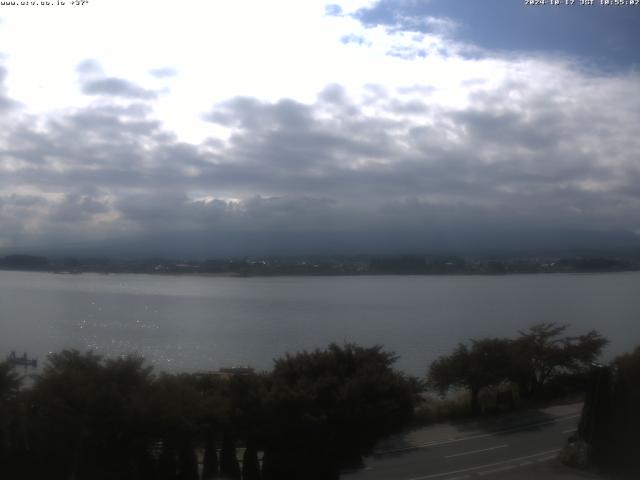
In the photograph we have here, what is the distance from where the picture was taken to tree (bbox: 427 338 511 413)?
20.6 m

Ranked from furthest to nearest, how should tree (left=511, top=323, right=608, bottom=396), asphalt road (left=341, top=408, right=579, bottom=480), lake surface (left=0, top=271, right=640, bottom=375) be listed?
lake surface (left=0, top=271, right=640, bottom=375) → tree (left=511, top=323, right=608, bottom=396) → asphalt road (left=341, top=408, right=579, bottom=480)

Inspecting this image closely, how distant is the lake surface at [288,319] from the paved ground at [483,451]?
32.2 ft

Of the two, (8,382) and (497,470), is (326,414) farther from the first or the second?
(8,382)

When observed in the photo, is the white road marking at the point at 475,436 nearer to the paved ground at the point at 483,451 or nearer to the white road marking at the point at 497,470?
the paved ground at the point at 483,451

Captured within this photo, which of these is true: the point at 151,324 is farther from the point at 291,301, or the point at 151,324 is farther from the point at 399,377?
the point at 399,377

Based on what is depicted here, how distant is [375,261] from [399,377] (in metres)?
78.3

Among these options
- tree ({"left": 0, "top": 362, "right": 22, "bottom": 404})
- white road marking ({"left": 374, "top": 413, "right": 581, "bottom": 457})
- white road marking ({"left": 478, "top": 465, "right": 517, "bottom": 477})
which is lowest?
white road marking ({"left": 374, "top": 413, "right": 581, "bottom": 457})

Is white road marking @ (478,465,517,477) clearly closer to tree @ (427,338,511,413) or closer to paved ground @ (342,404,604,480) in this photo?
paved ground @ (342,404,604,480)

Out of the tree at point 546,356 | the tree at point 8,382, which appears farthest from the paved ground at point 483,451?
the tree at point 8,382

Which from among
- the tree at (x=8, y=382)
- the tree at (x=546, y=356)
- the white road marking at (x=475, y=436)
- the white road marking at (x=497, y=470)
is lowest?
the white road marking at (x=475, y=436)

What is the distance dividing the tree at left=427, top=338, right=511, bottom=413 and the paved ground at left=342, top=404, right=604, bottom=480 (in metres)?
2.08

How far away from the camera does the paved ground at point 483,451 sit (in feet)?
41.2

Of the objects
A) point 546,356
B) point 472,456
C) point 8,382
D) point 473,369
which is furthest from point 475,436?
point 8,382

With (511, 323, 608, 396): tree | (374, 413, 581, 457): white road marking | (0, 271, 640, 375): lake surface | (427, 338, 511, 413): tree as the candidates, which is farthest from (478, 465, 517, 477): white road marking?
(0, 271, 640, 375): lake surface
